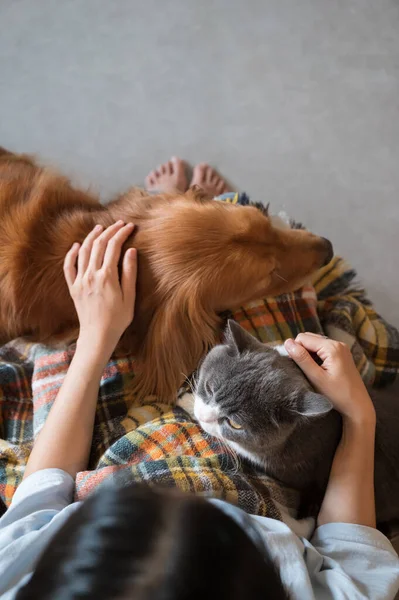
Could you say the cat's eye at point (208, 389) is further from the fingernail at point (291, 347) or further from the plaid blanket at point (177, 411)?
the fingernail at point (291, 347)

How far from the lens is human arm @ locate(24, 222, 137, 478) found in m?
1.48

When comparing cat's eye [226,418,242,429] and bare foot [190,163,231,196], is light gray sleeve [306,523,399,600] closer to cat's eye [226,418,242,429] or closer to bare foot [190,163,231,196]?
cat's eye [226,418,242,429]

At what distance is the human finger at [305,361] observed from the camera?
1.40 m

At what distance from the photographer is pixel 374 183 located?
2459 millimetres

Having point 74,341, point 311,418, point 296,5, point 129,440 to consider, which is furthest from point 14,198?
point 296,5

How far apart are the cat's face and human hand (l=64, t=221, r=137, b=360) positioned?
1.05ft

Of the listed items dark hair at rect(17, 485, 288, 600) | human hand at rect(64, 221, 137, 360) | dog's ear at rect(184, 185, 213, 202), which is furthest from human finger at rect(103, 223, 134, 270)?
dark hair at rect(17, 485, 288, 600)

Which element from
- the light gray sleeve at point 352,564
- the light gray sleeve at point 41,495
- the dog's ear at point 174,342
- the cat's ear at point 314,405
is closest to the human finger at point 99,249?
the dog's ear at point 174,342

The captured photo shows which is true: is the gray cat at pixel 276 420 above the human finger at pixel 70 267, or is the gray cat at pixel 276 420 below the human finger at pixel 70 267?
below

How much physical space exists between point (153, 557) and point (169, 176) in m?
2.01

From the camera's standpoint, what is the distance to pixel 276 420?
1.32 m

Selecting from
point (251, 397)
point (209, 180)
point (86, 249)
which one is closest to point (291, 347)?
point (251, 397)

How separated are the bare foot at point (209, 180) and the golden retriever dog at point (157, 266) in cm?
73

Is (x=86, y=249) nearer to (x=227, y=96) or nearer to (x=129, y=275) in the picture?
(x=129, y=275)
